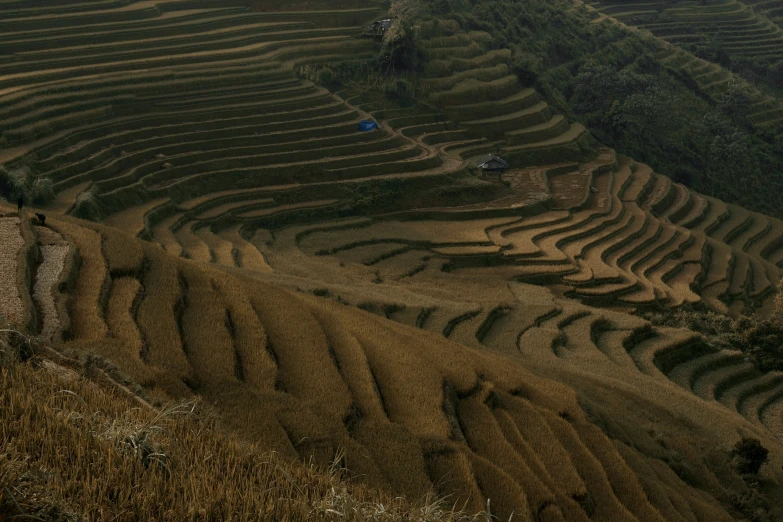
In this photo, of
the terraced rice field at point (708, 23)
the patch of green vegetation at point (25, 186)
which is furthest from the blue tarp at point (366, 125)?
the terraced rice field at point (708, 23)

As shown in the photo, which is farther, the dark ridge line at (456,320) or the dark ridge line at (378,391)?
the dark ridge line at (456,320)

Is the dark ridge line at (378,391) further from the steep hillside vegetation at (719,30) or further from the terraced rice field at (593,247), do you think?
the steep hillside vegetation at (719,30)

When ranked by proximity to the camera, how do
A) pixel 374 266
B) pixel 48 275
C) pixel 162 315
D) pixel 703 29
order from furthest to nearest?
pixel 703 29
pixel 374 266
pixel 48 275
pixel 162 315

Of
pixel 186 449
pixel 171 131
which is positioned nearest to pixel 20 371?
pixel 186 449

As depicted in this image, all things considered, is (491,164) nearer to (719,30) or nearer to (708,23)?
(719,30)

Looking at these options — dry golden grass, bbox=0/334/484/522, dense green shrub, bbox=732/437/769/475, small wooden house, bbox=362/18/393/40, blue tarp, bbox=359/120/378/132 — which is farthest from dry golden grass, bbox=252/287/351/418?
small wooden house, bbox=362/18/393/40

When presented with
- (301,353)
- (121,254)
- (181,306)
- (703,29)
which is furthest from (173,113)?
(703,29)

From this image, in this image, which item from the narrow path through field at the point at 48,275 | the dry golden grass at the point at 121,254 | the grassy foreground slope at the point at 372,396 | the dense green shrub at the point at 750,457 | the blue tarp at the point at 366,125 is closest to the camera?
the grassy foreground slope at the point at 372,396
